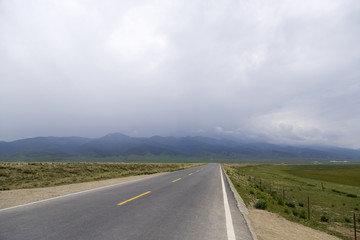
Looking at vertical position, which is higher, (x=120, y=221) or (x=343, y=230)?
(x=120, y=221)

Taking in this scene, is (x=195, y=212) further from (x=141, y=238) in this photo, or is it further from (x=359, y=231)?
(x=359, y=231)

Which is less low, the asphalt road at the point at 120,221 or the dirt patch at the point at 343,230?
the asphalt road at the point at 120,221

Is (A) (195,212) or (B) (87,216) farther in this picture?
(A) (195,212)

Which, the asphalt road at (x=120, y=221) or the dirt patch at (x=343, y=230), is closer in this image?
the asphalt road at (x=120, y=221)

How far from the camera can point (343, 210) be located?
712 inches

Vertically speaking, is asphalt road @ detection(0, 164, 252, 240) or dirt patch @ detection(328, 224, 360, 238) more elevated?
asphalt road @ detection(0, 164, 252, 240)

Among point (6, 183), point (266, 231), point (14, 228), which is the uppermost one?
point (14, 228)

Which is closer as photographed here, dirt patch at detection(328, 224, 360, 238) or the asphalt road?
the asphalt road

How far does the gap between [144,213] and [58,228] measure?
2.68 meters

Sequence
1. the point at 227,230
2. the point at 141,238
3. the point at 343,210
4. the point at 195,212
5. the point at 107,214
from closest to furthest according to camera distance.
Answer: the point at 141,238 < the point at 227,230 < the point at 107,214 < the point at 195,212 < the point at 343,210

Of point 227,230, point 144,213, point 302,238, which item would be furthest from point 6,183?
point 302,238

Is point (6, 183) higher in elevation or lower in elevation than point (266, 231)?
lower

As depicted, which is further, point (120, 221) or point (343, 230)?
point (343, 230)

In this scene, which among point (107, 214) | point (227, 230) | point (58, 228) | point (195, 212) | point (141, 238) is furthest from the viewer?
point (195, 212)
